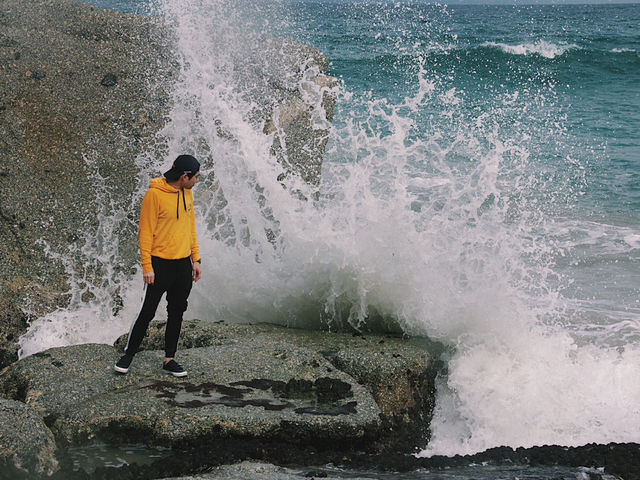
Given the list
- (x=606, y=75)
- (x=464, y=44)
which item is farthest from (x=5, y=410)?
(x=464, y=44)

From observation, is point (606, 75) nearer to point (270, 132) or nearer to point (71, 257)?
point (270, 132)

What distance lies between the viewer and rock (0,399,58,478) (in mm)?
3252

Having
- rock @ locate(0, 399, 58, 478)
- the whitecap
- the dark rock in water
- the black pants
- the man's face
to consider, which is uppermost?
the whitecap

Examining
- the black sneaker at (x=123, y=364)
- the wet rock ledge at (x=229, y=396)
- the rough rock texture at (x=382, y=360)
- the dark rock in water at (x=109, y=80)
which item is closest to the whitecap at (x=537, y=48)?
the dark rock in water at (x=109, y=80)

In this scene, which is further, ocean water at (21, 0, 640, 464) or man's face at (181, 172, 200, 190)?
ocean water at (21, 0, 640, 464)

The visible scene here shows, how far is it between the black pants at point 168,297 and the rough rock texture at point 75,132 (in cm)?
→ 141

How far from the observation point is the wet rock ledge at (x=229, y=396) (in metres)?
3.63

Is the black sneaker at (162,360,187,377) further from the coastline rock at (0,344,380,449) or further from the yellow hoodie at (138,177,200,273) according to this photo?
the yellow hoodie at (138,177,200,273)

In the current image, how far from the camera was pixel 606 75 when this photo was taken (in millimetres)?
23156

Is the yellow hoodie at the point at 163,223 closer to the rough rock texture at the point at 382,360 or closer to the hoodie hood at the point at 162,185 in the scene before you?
the hoodie hood at the point at 162,185

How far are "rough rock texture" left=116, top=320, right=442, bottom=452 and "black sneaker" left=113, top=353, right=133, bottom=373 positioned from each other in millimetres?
581

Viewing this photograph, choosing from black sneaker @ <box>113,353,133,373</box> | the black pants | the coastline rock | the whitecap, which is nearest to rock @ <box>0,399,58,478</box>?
the coastline rock

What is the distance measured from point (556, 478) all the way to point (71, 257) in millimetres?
4098

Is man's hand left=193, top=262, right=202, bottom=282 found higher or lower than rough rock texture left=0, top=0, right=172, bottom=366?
lower
